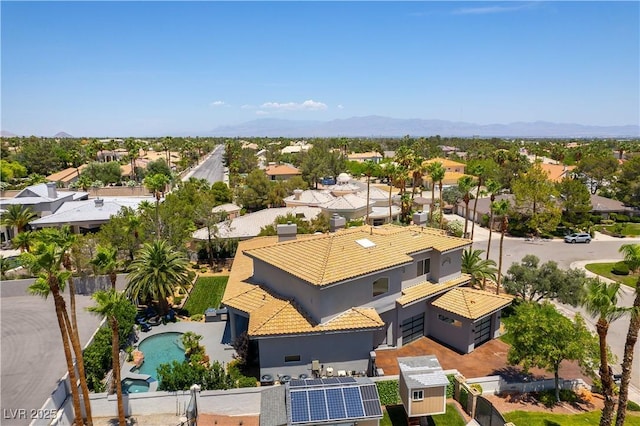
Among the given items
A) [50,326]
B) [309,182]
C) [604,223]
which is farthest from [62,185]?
[604,223]

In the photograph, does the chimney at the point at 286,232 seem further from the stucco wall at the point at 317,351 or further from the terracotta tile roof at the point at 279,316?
the stucco wall at the point at 317,351

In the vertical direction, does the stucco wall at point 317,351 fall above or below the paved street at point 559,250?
above

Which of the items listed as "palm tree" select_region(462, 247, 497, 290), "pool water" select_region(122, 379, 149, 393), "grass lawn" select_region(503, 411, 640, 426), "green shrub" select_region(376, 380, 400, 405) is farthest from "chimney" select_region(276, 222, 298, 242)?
"grass lawn" select_region(503, 411, 640, 426)

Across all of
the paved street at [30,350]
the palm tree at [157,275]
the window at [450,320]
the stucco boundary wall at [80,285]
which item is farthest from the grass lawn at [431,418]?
the stucco boundary wall at [80,285]

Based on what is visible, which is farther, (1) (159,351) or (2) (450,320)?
(1) (159,351)

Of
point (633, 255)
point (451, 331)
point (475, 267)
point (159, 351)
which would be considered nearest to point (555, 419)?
point (451, 331)

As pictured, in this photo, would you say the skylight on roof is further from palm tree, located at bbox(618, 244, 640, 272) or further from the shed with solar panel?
palm tree, located at bbox(618, 244, 640, 272)

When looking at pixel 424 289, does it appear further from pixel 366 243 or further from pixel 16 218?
pixel 16 218
